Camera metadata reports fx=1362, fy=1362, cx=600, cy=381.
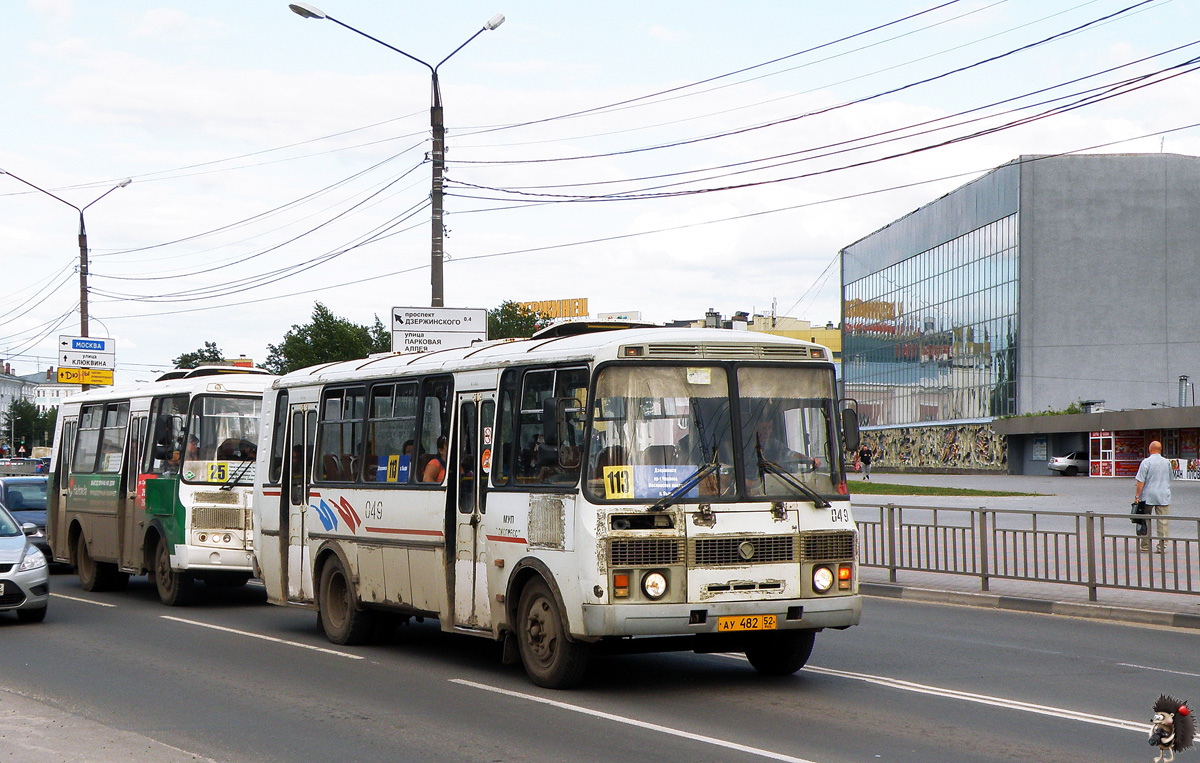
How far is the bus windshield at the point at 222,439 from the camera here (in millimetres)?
17672

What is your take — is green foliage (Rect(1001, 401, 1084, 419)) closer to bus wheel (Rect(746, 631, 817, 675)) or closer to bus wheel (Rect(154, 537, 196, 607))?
bus wheel (Rect(154, 537, 196, 607))

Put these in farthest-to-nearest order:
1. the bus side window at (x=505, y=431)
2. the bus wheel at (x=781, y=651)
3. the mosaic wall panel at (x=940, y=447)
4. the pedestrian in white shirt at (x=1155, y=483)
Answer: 1. the mosaic wall panel at (x=940, y=447)
2. the pedestrian in white shirt at (x=1155, y=483)
3. the bus side window at (x=505, y=431)
4. the bus wheel at (x=781, y=651)

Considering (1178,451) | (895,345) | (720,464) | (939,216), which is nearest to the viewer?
(720,464)

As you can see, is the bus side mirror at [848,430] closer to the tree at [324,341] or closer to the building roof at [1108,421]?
the building roof at [1108,421]

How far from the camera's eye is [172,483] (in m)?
17.6

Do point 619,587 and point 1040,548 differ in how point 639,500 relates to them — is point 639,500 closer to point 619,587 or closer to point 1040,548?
point 619,587

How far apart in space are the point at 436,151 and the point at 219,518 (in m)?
8.94

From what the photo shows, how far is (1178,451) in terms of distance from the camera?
66.3 metres

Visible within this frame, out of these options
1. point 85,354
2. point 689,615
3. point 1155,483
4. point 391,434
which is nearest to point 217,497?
point 391,434

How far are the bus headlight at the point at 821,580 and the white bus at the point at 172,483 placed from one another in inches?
381

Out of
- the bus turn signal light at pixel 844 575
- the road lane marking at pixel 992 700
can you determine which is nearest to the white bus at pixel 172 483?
the road lane marking at pixel 992 700

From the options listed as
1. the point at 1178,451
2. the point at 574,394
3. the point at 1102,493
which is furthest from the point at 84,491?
the point at 1178,451

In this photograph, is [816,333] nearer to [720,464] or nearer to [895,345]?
[895,345]

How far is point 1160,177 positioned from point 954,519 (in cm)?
Answer: 6260
